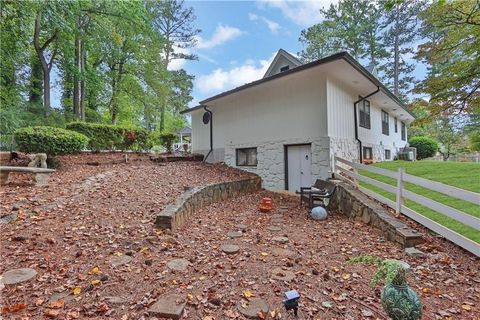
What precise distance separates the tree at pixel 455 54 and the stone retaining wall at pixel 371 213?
4699mm

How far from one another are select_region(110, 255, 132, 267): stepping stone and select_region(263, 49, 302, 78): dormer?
10938 millimetres

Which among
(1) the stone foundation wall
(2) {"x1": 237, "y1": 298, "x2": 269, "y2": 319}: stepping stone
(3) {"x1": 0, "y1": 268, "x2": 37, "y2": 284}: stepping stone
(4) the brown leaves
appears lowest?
(2) {"x1": 237, "y1": 298, "x2": 269, "y2": 319}: stepping stone

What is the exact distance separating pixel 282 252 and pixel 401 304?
1981 mm

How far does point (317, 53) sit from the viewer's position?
862 inches

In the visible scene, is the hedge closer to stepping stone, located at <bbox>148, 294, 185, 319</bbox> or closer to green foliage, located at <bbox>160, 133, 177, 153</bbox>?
green foliage, located at <bbox>160, 133, 177, 153</bbox>

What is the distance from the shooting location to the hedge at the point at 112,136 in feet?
33.9

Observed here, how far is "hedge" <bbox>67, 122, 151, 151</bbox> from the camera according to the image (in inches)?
407

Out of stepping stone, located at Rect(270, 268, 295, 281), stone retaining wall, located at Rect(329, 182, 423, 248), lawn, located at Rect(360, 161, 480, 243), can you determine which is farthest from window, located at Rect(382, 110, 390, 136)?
stepping stone, located at Rect(270, 268, 295, 281)

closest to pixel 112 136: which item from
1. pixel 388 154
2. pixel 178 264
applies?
pixel 178 264

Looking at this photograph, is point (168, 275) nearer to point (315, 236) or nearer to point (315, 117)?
point (315, 236)

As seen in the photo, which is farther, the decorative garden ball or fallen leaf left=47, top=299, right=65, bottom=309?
the decorative garden ball

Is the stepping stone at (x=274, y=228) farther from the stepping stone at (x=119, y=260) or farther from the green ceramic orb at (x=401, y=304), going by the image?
the green ceramic orb at (x=401, y=304)

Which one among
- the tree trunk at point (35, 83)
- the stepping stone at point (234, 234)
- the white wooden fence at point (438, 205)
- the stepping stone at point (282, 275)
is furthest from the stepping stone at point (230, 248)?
the tree trunk at point (35, 83)

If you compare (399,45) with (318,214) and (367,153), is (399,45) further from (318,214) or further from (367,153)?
(318,214)
